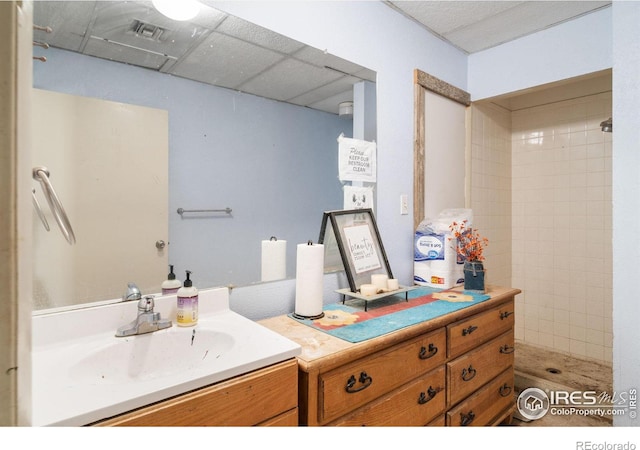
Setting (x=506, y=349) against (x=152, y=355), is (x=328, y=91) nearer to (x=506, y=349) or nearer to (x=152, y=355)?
(x=152, y=355)

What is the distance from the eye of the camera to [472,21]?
78.3 inches

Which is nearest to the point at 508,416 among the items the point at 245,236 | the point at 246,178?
the point at 245,236

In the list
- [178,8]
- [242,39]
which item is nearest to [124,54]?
[178,8]

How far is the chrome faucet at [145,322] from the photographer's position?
3.31ft

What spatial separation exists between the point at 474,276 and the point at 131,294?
154 centimetres

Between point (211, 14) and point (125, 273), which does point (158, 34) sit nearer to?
point (211, 14)

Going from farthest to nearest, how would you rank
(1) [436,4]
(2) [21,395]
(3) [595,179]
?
1. (3) [595,179]
2. (1) [436,4]
3. (2) [21,395]

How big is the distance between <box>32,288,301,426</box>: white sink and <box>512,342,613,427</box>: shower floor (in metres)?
1.78

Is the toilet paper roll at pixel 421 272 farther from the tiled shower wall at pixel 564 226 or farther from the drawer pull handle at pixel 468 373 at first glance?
the tiled shower wall at pixel 564 226

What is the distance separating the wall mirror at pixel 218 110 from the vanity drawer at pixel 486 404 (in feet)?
3.06

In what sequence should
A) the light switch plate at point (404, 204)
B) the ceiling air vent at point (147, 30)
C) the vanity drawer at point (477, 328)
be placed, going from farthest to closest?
the light switch plate at point (404, 204) → the vanity drawer at point (477, 328) → the ceiling air vent at point (147, 30)

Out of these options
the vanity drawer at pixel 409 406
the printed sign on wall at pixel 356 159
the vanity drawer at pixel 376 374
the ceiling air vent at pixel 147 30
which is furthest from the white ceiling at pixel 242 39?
the vanity drawer at pixel 409 406

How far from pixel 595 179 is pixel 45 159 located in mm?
3432

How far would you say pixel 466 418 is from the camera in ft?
4.91
